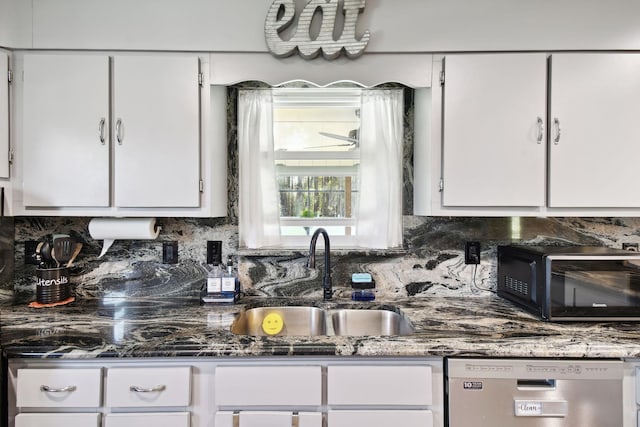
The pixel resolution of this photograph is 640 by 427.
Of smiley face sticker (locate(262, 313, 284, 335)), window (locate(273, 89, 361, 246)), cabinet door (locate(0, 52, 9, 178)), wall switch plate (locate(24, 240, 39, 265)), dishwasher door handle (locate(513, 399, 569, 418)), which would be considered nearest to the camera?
dishwasher door handle (locate(513, 399, 569, 418))

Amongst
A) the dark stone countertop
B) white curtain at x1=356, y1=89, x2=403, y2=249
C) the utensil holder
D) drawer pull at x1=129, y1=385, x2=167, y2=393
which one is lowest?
drawer pull at x1=129, y1=385, x2=167, y2=393

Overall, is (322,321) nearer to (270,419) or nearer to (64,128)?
(270,419)

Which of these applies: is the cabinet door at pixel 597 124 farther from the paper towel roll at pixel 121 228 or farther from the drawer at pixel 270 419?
the paper towel roll at pixel 121 228

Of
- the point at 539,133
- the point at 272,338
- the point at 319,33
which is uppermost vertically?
the point at 319,33

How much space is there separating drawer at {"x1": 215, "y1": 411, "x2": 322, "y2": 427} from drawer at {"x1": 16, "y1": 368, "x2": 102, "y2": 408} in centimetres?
45

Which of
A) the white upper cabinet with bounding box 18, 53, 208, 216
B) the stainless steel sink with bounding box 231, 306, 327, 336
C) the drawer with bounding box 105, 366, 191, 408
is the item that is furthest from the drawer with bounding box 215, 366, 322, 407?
the white upper cabinet with bounding box 18, 53, 208, 216

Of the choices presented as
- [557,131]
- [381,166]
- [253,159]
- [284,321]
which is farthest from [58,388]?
[557,131]

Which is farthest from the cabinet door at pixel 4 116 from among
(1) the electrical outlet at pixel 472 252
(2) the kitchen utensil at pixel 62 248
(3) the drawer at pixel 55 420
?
(1) the electrical outlet at pixel 472 252

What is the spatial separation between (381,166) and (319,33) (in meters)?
0.72

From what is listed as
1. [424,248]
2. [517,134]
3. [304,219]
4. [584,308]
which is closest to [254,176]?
[304,219]

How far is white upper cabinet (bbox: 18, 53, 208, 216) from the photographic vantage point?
157 centimetres

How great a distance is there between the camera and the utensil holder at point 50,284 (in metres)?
1.68

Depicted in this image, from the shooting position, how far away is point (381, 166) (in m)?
1.91

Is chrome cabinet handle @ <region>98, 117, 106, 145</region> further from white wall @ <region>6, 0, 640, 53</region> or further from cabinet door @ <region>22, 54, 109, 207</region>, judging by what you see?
white wall @ <region>6, 0, 640, 53</region>
